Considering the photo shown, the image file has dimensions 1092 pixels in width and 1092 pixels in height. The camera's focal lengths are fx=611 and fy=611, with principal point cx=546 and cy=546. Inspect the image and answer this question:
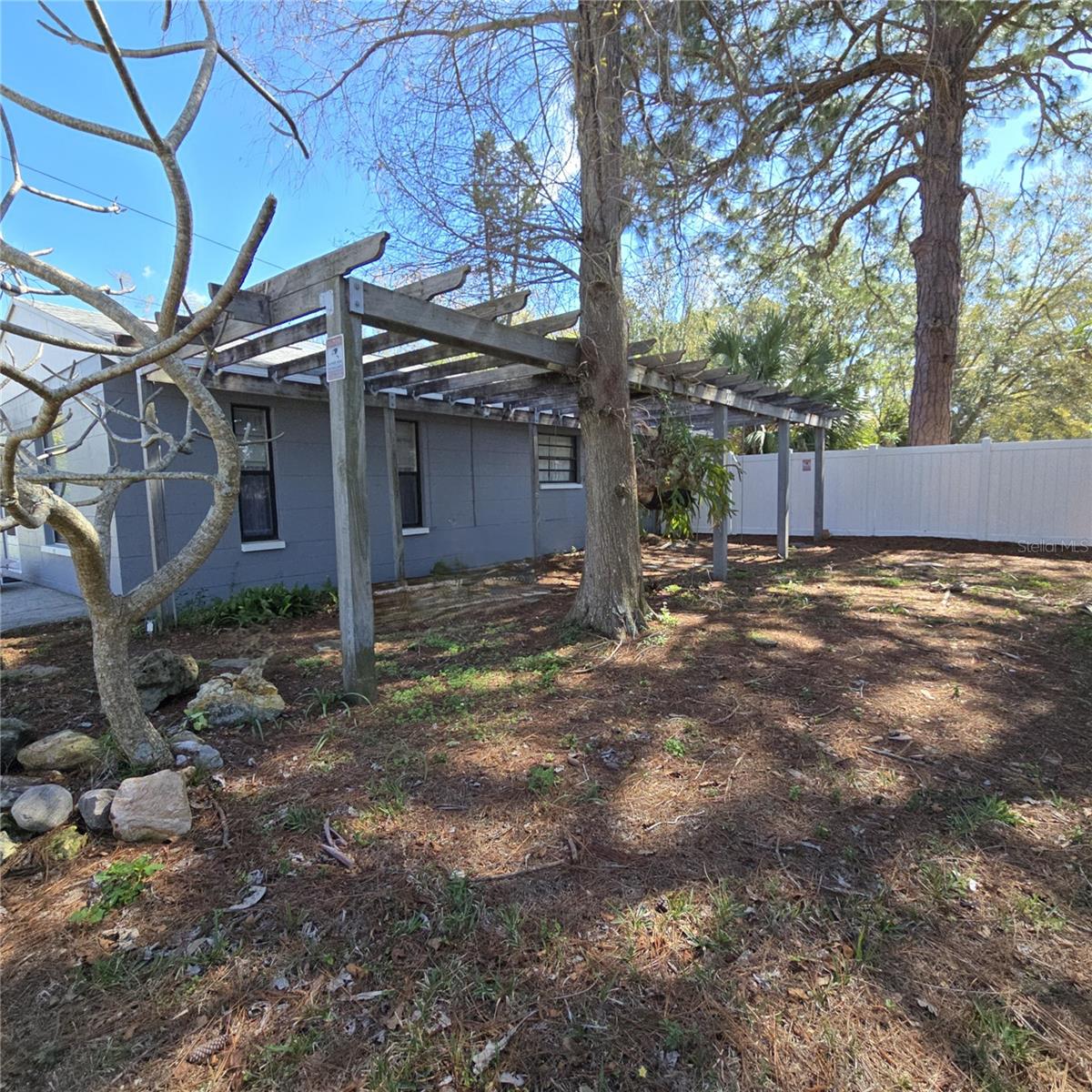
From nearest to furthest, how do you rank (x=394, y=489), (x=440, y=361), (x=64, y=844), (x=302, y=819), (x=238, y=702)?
(x=64, y=844) → (x=302, y=819) → (x=238, y=702) → (x=440, y=361) → (x=394, y=489)

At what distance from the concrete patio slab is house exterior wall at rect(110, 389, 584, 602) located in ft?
3.74

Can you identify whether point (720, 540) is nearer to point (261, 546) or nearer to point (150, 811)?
point (261, 546)

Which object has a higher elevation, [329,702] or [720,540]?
[720,540]

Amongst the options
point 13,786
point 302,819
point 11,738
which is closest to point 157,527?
point 11,738

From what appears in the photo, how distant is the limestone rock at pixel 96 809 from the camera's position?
7.80ft

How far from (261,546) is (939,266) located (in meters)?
11.7

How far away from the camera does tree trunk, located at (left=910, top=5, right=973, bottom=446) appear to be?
9352 millimetres

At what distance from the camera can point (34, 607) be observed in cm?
732

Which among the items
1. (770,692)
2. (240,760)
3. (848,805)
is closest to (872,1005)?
(848,805)

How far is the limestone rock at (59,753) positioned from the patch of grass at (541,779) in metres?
2.01

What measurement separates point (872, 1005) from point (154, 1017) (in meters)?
1.91

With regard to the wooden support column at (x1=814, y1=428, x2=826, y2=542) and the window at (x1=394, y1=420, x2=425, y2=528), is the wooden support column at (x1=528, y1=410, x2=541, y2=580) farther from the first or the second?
the wooden support column at (x1=814, y1=428, x2=826, y2=542)

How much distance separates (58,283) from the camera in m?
2.33

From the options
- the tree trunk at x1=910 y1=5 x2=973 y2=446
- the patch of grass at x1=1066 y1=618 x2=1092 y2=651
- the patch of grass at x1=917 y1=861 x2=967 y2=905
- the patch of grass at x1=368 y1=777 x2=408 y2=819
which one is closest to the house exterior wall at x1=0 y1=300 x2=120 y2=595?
the patch of grass at x1=368 y1=777 x2=408 y2=819
